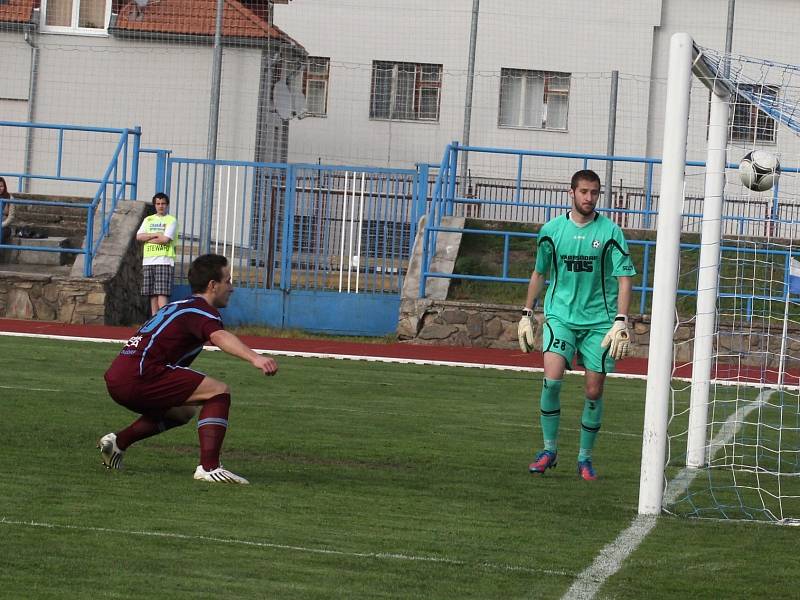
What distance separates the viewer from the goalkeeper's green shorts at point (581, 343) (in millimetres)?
8812

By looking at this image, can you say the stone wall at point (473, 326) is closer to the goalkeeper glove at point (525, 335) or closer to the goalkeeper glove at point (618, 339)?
the goalkeeper glove at point (525, 335)

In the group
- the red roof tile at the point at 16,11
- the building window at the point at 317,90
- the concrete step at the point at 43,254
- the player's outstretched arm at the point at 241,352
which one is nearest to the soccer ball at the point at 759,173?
the player's outstretched arm at the point at 241,352

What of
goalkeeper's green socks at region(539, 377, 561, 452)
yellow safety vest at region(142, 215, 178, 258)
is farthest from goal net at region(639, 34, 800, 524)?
yellow safety vest at region(142, 215, 178, 258)

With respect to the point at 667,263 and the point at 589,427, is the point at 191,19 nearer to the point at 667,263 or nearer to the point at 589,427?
the point at 589,427

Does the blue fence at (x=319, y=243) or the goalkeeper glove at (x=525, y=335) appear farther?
the blue fence at (x=319, y=243)

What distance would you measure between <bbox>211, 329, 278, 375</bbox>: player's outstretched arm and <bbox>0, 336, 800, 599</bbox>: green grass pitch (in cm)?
66

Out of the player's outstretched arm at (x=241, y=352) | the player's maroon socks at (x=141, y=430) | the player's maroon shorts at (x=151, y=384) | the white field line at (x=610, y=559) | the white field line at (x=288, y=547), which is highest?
the player's outstretched arm at (x=241, y=352)

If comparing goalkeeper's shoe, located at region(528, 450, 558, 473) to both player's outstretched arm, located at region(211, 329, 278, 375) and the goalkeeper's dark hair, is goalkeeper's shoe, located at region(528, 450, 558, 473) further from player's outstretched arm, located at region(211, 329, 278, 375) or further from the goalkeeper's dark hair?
the goalkeeper's dark hair

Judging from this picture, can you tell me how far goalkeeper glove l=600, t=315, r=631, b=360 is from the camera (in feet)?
27.9

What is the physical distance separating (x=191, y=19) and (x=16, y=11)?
4.24 meters

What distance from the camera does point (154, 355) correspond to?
7699mm

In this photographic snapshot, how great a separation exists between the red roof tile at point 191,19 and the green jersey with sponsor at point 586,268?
21.9 meters

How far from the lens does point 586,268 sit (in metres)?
8.87

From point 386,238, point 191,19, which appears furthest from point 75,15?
point 386,238
